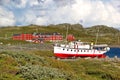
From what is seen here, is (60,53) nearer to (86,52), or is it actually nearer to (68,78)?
(86,52)

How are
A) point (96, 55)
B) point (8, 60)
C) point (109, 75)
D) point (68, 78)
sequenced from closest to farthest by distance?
point (68, 78), point (8, 60), point (109, 75), point (96, 55)

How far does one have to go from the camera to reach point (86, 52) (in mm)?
120688

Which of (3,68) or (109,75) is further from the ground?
(3,68)

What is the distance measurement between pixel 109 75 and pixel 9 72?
62.4 feet

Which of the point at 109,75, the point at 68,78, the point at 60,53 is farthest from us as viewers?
the point at 60,53

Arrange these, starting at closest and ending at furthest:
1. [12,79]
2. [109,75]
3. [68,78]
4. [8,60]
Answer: [12,79], [68,78], [8,60], [109,75]

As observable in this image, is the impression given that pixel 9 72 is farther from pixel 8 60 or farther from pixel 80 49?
pixel 80 49

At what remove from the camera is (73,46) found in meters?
118

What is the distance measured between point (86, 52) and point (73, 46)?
6.22m

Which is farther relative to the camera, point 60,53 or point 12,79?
point 60,53

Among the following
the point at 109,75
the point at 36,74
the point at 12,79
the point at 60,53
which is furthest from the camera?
the point at 60,53

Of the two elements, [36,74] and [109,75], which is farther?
[109,75]

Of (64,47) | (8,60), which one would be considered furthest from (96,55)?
(8,60)

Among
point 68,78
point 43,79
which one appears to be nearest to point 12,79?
point 43,79
